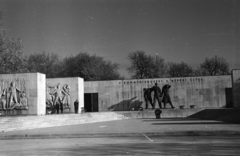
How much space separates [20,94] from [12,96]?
679 mm

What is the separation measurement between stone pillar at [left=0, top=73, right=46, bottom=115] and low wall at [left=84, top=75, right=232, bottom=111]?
49.4 feet

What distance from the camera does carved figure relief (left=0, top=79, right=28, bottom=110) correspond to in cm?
2834

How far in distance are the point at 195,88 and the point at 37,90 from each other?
20.1 metres

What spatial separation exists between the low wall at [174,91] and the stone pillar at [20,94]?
15.1 m

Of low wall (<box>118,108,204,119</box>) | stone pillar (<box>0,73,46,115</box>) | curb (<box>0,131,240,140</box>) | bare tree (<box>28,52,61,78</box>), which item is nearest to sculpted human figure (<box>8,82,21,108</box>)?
stone pillar (<box>0,73,46,115</box>)

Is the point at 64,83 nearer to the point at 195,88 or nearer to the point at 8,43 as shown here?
the point at 8,43

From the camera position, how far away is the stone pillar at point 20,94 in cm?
2839

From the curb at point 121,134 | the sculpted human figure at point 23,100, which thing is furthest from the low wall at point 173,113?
the curb at point 121,134

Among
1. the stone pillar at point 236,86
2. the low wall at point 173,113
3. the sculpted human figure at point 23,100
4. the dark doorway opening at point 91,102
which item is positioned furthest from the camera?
the dark doorway opening at point 91,102

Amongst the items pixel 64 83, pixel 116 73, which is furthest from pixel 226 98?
pixel 116 73

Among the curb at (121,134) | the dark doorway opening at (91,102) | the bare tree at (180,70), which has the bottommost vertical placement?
the curb at (121,134)

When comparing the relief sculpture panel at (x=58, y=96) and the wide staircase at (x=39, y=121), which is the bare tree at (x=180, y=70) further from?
the wide staircase at (x=39, y=121)

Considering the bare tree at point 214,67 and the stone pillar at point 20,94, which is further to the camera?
the bare tree at point 214,67

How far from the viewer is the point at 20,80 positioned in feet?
94.2
